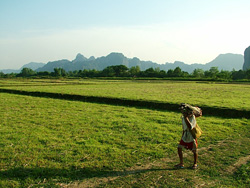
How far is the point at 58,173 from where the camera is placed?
206 inches

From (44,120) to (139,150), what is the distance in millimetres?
6277

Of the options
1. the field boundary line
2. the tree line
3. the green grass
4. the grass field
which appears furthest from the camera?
the tree line

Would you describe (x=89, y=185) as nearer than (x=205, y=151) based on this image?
Yes

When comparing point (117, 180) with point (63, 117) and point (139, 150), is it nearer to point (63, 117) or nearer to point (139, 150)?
point (139, 150)

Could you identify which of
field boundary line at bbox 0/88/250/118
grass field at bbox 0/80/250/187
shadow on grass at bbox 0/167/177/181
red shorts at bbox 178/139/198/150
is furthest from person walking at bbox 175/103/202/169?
field boundary line at bbox 0/88/250/118

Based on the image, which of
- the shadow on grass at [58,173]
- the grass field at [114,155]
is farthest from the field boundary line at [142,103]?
the shadow on grass at [58,173]

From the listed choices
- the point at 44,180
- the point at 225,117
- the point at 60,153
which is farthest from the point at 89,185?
the point at 225,117

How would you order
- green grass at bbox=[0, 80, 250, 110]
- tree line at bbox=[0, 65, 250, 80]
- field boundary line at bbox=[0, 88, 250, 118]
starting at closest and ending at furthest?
field boundary line at bbox=[0, 88, 250, 118] → green grass at bbox=[0, 80, 250, 110] → tree line at bbox=[0, 65, 250, 80]

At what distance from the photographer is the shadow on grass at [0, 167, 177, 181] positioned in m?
5.05

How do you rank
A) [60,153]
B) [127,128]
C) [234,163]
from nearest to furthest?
A: 1. [234,163]
2. [60,153]
3. [127,128]

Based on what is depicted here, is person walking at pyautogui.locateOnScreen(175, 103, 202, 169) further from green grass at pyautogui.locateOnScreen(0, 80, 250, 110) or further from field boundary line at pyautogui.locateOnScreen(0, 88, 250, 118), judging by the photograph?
green grass at pyautogui.locateOnScreen(0, 80, 250, 110)

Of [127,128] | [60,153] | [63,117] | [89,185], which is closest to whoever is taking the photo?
[89,185]

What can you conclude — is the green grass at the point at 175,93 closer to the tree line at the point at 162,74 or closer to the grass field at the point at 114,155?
the grass field at the point at 114,155

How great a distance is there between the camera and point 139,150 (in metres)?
6.77
